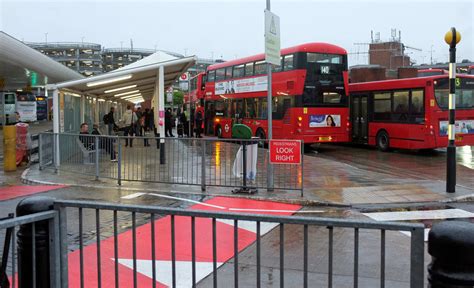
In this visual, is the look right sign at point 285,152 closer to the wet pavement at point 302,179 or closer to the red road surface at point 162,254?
the wet pavement at point 302,179

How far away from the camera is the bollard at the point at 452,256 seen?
2.51 m

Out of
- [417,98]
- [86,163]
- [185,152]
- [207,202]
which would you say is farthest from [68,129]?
[417,98]

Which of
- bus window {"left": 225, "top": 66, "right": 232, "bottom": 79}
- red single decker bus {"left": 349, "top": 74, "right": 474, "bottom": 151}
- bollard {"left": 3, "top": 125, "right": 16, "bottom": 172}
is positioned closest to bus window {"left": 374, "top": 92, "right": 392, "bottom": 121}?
red single decker bus {"left": 349, "top": 74, "right": 474, "bottom": 151}

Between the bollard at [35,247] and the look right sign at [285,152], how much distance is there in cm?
696

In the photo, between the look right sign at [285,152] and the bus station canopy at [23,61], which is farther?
the bus station canopy at [23,61]

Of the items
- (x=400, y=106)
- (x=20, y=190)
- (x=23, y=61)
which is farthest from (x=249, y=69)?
(x=20, y=190)

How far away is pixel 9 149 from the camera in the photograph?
Answer: 1391cm

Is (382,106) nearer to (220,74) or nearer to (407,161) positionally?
(407,161)

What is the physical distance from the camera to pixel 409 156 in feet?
62.3

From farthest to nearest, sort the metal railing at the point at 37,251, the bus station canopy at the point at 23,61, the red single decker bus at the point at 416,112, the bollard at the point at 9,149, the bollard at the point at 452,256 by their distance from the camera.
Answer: the red single decker bus at the point at 416,112
the bus station canopy at the point at 23,61
the bollard at the point at 9,149
the metal railing at the point at 37,251
the bollard at the point at 452,256

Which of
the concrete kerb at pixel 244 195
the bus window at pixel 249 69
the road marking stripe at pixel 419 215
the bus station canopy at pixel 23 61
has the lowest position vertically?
the road marking stripe at pixel 419 215

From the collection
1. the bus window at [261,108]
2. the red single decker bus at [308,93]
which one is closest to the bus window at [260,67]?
the red single decker bus at [308,93]

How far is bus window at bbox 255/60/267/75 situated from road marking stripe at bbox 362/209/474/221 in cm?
1434

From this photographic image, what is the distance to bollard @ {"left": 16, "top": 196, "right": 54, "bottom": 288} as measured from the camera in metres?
3.36
